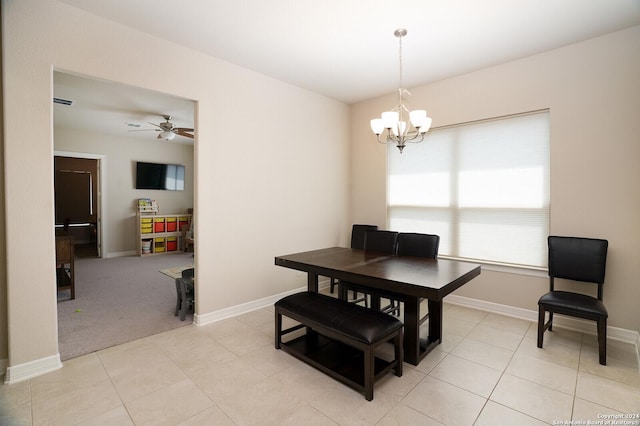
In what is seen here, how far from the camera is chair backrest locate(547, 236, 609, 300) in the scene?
272cm

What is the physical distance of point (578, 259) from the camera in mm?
2822

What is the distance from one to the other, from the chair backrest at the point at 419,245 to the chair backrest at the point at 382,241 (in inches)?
2.5

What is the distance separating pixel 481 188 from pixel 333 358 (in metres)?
2.67

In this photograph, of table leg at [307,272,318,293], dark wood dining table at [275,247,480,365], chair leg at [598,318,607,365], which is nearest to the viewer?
dark wood dining table at [275,247,480,365]

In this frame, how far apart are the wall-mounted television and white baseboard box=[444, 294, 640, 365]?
22.0 feet

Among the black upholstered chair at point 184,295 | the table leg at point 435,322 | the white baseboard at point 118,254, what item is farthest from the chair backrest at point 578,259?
the white baseboard at point 118,254

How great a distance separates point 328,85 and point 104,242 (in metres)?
5.89

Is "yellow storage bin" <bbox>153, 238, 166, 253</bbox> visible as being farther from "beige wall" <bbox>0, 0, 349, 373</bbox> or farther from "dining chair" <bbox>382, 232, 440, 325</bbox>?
"dining chair" <bbox>382, 232, 440, 325</bbox>

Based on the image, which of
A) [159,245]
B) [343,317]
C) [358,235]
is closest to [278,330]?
[343,317]

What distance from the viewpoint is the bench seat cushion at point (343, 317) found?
2.01 metres

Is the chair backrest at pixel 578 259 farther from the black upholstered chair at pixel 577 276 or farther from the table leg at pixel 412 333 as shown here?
the table leg at pixel 412 333

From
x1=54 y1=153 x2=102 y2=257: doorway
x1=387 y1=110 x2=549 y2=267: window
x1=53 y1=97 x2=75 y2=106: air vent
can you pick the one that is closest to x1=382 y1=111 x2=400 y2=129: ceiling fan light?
x1=387 y1=110 x2=549 y2=267: window

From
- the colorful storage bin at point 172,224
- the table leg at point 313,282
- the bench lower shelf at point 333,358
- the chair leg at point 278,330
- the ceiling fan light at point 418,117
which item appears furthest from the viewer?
the colorful storage bin at point 172,224

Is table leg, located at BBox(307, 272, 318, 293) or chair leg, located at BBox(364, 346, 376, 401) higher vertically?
table leg, located at BBox(307, 272, 318, 293)
